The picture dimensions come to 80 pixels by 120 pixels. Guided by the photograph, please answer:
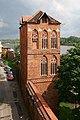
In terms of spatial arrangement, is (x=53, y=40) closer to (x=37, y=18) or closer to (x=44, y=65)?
(x=44, y=65)

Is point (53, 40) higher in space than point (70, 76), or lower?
higher

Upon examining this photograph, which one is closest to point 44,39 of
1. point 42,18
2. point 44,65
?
point 42,18

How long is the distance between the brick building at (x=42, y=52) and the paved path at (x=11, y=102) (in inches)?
84.3

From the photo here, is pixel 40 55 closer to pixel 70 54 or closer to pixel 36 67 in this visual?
pixel 36 67

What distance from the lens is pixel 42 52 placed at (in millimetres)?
31750

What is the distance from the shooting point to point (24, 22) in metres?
31.4

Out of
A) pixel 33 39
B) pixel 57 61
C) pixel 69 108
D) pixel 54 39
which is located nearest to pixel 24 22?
pixel 33 39

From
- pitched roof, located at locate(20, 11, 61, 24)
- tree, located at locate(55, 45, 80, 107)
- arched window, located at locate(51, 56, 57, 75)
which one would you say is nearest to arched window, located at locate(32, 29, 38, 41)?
pitched roof, located at locate(20, 11, 61, 24)

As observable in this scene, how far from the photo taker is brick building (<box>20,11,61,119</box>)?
30953mm

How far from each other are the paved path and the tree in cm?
558

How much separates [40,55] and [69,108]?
8.22 m

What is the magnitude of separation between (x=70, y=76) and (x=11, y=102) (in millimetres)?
11360

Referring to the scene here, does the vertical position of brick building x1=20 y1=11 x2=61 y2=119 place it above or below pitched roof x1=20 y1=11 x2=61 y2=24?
below

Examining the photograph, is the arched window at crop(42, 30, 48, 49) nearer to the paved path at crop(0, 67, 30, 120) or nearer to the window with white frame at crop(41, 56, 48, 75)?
the window with white frame at crop(41, 56, 48, 75)
